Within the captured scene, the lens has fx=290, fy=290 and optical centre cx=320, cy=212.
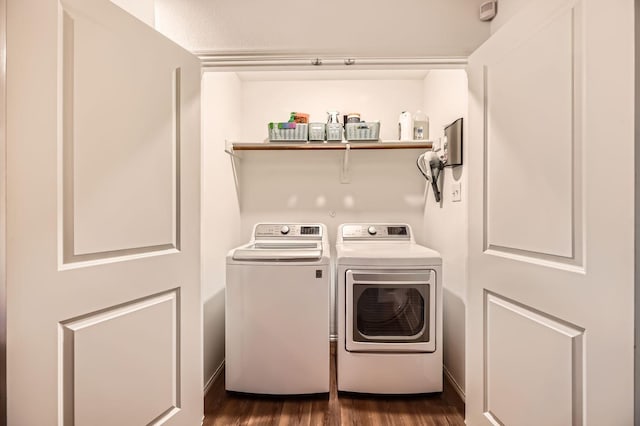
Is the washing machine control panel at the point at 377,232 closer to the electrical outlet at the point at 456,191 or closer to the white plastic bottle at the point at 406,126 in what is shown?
the electrical outlet at the point at 456,191

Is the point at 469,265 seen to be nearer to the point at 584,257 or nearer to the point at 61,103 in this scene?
the point at 584,257

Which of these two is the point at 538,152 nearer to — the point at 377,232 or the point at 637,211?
the point at 637,211

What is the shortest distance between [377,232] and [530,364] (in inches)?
57.6

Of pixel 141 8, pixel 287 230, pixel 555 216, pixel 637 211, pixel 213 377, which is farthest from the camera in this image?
pixel 287 230

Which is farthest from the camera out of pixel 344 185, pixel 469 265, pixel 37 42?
pixel 344 185

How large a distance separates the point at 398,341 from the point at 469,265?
2.38 ft

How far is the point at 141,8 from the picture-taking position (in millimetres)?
1364

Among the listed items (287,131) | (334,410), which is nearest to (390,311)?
(334,410)

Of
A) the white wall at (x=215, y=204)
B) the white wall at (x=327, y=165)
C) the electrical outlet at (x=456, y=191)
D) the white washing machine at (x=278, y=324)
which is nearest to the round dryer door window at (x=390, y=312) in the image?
the white washing machine at (x=278, y=324)

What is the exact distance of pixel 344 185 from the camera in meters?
2.67

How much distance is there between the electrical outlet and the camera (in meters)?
1.89

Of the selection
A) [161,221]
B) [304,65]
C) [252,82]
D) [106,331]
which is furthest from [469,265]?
[252,82]

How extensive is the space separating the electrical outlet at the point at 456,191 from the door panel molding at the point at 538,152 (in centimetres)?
65

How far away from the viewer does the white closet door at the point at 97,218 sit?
795 millimetres
